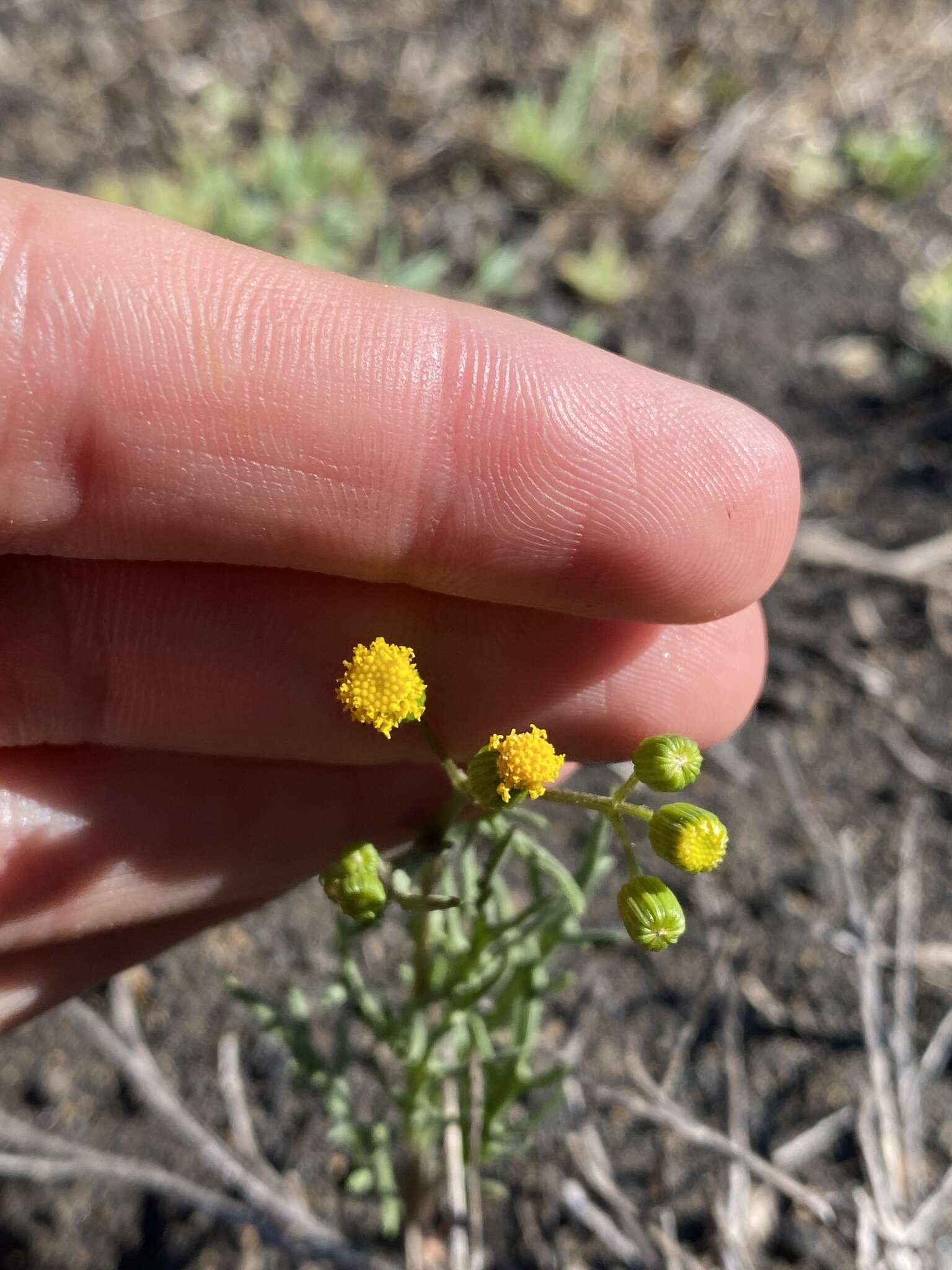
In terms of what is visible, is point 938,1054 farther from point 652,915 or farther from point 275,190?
point 275,190

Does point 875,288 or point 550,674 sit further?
point 875,288

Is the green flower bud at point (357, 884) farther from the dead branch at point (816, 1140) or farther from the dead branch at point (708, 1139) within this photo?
the dead branch at point (816, 1140)

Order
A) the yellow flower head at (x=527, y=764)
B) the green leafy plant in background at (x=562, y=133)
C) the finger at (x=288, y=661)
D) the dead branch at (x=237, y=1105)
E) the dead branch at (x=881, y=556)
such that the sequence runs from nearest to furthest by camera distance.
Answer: the yellow flower head at (x=527, y=764)
the finger at (x=288, y=661)
the dead branch at (x=237, y=1105)
the dead branch at (x=881, y=556)
the green leafy plant in background at (x=562, y=133)

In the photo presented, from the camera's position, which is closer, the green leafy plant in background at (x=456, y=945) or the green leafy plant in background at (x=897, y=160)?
the green leafy plant in background at (x=456, y=945)

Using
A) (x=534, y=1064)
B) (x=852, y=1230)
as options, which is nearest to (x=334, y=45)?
(x=534, y=1064)

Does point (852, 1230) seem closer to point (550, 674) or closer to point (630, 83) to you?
point (550, 674)

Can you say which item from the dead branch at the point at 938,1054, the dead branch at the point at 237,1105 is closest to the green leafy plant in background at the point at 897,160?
the dead branch at the point at 938,1054
